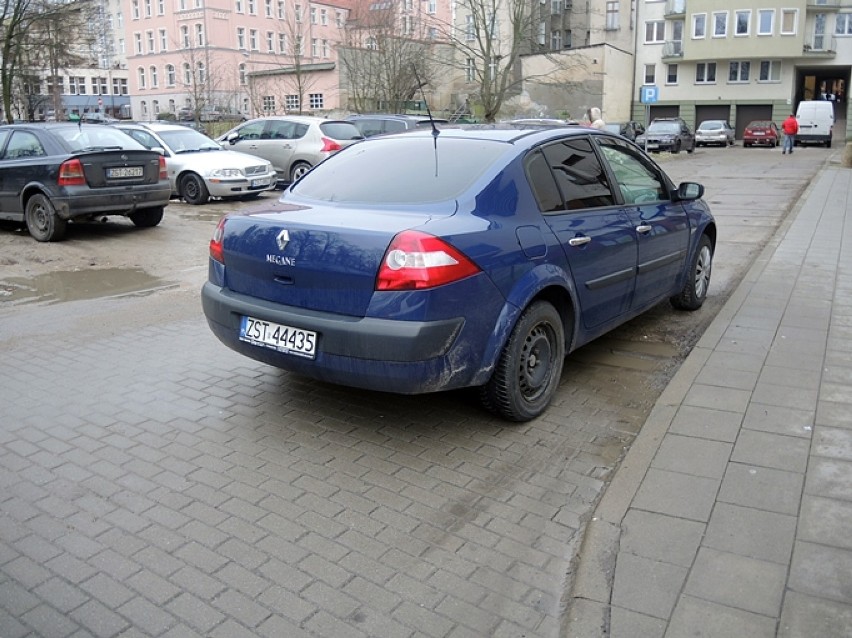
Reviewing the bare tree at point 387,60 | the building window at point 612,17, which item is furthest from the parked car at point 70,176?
the building window at point 612,17

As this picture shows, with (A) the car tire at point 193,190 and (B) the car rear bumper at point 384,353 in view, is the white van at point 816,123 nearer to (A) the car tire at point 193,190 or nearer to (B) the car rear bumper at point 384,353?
(A) the car tire at point 193,190

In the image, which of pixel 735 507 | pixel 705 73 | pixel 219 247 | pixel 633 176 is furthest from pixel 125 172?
pixel 705 73

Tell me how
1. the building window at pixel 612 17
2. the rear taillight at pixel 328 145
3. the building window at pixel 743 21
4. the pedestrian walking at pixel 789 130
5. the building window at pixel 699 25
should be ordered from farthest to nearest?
the building window at pixel 612 17
the building window at pixel 699 25
the building window at pixel 743 21
the pedestrian walking at pixel 789 130
the rear taillight at pixel 328 145

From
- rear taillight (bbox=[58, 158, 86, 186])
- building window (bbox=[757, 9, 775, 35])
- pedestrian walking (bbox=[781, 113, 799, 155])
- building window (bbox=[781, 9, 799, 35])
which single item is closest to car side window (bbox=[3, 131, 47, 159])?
rear taillight (bbox=[58, 158, 86, 186])

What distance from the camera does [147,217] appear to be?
12.5 metres

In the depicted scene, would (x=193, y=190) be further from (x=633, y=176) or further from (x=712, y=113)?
(x=712, y=113)

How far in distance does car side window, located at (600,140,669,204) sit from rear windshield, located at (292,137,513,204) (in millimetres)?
1187

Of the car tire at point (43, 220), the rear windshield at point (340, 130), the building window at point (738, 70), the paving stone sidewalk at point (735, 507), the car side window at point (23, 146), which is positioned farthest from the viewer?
the building window at point (738, 70)

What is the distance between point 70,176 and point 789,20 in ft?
187

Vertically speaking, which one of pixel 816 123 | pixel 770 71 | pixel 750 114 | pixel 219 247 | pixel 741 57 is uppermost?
pixel 741 57

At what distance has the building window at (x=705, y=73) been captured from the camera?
5969 centimetres

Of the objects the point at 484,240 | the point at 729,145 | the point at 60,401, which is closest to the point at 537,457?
the point at 484,240

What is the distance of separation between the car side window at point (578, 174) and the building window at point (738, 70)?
5989 centimetres

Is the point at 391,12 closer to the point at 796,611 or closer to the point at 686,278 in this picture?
the point at 686,278
